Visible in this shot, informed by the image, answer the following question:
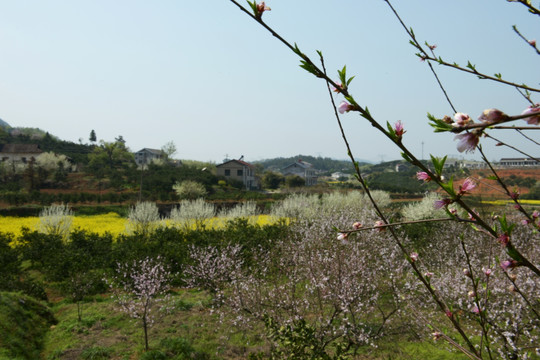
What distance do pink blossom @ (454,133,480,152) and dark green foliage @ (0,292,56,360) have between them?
589 cm

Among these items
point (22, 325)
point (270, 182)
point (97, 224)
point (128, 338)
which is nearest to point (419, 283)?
point (128, 338)

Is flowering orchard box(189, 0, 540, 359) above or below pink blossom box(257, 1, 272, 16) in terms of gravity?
below

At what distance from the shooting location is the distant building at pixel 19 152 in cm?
4683

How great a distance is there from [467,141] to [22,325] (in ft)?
23.4

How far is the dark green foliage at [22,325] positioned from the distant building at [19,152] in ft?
164

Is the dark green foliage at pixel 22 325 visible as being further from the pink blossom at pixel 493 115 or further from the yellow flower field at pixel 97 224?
the yellow flower field at pixel 97 224

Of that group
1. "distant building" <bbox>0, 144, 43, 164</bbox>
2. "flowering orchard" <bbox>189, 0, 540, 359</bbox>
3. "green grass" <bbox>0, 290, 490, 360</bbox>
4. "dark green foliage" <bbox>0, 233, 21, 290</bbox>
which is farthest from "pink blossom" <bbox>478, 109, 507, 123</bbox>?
"distant building" <bbox>0, 144, 43, 164</bbox>

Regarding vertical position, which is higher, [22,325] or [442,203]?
[442,203]

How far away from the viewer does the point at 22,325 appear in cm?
552

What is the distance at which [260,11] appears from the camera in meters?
1.07

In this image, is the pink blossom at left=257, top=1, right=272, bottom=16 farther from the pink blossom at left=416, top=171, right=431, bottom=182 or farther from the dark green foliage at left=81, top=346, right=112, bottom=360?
the dark green foliage at left=81, top=346, right=112, bottom=360

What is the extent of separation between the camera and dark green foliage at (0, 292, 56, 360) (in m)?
4.75

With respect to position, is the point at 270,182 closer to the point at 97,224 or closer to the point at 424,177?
the point at 97,224

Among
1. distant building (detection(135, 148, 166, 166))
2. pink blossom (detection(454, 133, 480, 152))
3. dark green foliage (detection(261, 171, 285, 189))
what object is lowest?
dark green foliage (detection(261, 171, 285, 189))
